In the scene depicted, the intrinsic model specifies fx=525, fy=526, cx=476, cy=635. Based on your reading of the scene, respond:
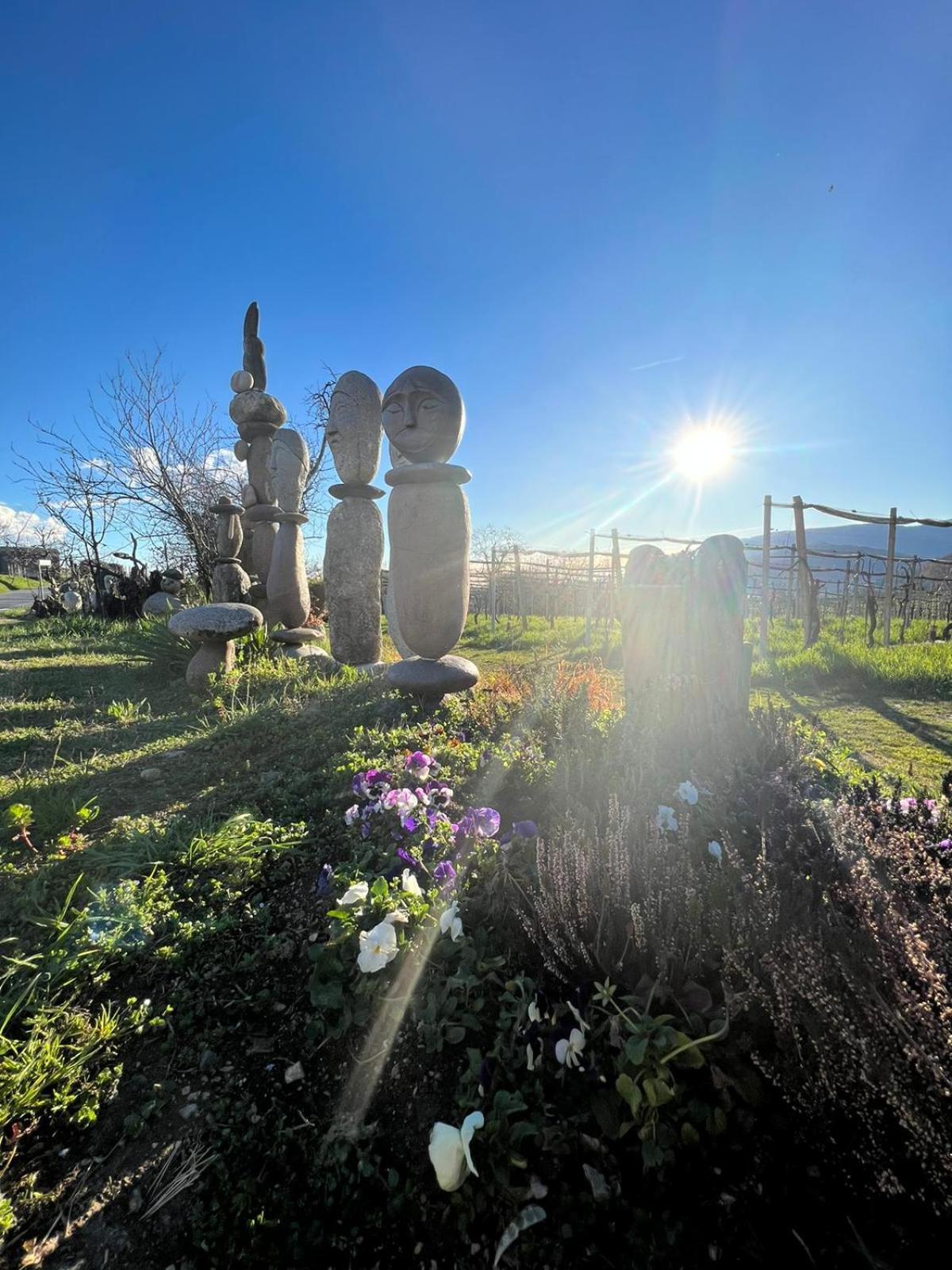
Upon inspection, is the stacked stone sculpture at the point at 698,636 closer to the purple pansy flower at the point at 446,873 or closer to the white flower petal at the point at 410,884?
the purple pansy flower at the point at 446,873

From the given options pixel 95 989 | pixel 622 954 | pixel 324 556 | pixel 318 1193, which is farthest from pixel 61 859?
pixel 324 556

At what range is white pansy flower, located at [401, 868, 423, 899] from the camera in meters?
1.57

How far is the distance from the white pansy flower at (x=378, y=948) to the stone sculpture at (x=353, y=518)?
3.51m

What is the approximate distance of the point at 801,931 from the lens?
119 centimetres

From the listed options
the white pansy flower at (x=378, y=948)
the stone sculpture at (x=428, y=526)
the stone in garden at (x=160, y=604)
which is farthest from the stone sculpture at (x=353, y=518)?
the stone in garden at (x=160, y=604)

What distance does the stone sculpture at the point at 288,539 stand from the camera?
595 centimetres

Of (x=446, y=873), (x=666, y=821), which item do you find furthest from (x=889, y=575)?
(x=446, y=873)

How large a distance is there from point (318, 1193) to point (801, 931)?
117 centimetres

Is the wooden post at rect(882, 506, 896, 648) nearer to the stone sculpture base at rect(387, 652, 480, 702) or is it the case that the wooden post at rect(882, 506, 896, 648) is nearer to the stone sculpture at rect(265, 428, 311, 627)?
the stone sculpture base at rect(387, 652, 480, 702)

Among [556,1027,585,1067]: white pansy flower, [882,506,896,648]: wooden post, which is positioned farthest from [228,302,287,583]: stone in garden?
[882,506,896,648]: wooden post

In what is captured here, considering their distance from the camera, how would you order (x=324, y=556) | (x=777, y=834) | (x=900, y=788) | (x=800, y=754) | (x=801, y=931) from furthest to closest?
1. (x=324, y=556)
2. (x=800, y=754)
3. (x=900, y=788)
4. (x=777, y=834)
5. (x=801, y=931)

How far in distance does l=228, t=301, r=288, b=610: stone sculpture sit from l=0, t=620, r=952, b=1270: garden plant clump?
5118mm

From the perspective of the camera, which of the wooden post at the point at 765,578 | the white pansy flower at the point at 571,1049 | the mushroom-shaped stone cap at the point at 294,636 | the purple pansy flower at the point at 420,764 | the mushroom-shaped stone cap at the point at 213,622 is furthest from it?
the wooden post at the point at 765,578

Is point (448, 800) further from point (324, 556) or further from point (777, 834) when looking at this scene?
point (324, 556)
